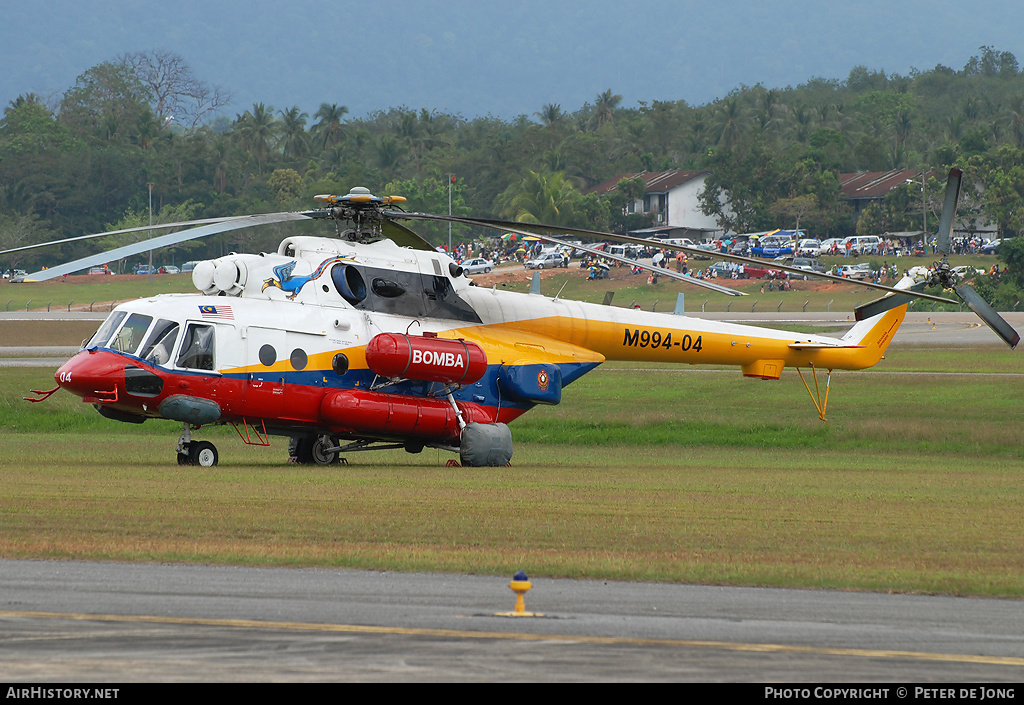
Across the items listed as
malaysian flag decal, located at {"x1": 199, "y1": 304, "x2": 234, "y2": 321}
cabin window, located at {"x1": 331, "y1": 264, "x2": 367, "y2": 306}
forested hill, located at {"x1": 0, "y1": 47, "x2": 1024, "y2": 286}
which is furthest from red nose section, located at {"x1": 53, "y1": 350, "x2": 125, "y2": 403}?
forested hill, located at {"x1": 0, "y1": 47, "x2": 1024, "y2": 286}

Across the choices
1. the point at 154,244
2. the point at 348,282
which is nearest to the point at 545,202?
the point at 348,282

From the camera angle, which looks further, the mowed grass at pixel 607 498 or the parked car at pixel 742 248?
the parked car at pixel 742 248

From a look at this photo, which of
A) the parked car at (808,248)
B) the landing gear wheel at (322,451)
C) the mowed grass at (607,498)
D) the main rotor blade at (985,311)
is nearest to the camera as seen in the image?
the mowed grass at (607,498)

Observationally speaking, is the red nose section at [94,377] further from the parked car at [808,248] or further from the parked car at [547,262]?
the parked car at [808,248]

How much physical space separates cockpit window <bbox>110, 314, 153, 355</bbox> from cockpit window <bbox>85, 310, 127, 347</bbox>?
13 cm

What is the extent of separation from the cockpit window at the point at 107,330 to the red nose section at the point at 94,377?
0.42m

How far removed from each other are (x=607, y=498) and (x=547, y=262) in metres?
89.9

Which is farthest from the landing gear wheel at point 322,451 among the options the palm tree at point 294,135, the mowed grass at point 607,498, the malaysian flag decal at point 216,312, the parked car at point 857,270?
the palm tree at point 294,135

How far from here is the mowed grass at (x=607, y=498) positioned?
12820 millimetres

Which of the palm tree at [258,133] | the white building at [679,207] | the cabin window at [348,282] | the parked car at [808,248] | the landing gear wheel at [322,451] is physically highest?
the palm tree at [258,133]

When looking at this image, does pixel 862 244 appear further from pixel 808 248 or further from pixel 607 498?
pixel 607 498

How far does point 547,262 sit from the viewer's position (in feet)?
353

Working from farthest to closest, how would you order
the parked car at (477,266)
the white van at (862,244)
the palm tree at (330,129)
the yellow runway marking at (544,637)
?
the palm tree at (330,129) → the white van at (862,244) → the parked car at (477,266) → the yellow runway marking at (544,637)

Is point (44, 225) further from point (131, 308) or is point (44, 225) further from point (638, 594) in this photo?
point (638, 594)
